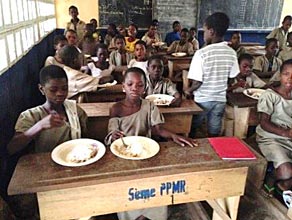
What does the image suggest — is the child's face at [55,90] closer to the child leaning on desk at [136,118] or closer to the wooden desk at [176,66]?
the child leaning on desk at [136,118]

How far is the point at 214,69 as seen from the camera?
2312mm

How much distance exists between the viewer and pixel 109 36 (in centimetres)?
559

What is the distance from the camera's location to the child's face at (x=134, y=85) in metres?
1.74

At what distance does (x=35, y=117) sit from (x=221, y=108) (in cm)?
155

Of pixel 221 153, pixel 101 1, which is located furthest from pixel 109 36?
pixel 221 153

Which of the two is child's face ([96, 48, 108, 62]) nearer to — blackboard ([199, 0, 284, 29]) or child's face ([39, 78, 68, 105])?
child's face ([39, 78, 68, 105])

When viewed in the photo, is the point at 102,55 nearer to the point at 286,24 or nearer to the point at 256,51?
the point at 256,51

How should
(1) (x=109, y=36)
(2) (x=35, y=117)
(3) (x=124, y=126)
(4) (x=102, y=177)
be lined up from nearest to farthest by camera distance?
(4) (x=102, y=177), (2) (x=35, y=117), (3) (x=124, y=126), (1) (x=109, y=36)

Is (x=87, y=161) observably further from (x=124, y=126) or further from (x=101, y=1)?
(x=101, y=1)

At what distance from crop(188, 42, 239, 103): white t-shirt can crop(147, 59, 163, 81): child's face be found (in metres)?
0.34

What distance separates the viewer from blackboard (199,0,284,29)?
7.12 meters

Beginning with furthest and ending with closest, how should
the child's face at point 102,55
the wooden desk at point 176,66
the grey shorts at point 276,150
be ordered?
the wooden desk at point 176,66, the child's face at point 102,55, the grey shorts at point 276,150

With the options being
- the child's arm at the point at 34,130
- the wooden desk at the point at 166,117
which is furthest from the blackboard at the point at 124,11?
the child's arm at the point at 34,130

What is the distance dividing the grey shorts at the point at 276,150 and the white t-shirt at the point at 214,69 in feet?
1.78
